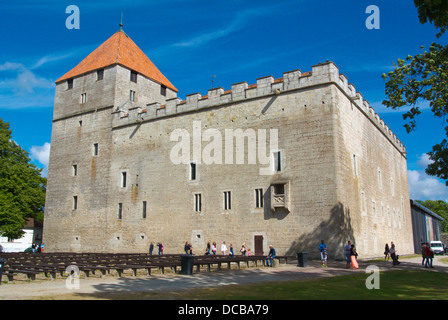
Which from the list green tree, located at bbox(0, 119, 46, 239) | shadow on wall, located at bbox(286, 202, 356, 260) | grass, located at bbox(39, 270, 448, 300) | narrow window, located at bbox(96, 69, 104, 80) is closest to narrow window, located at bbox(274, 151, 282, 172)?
shadow on wall, located at bbox(286, 202, 356, 260)

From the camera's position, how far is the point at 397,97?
1892 centimetres

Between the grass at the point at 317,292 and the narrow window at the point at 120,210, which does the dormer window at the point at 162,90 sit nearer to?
the narrow window at the point at 120,210

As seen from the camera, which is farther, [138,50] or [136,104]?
[138,50]

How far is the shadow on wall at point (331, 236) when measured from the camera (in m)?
21.7

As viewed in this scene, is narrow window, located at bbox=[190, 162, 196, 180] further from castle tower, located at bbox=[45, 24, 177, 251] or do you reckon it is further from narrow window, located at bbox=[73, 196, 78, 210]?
narrow window, located at bbox=[73, 196, 78, 210]

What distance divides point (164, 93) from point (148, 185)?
11.7 metres

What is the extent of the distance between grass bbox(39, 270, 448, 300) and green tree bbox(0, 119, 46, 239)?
106 ft

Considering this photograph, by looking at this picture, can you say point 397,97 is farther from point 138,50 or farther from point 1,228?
point 1,228

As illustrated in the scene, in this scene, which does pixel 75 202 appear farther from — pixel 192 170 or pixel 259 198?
pixel 259 198

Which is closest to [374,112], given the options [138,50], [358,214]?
[358,214]

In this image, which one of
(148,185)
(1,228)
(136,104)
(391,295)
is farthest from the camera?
(1,228)
